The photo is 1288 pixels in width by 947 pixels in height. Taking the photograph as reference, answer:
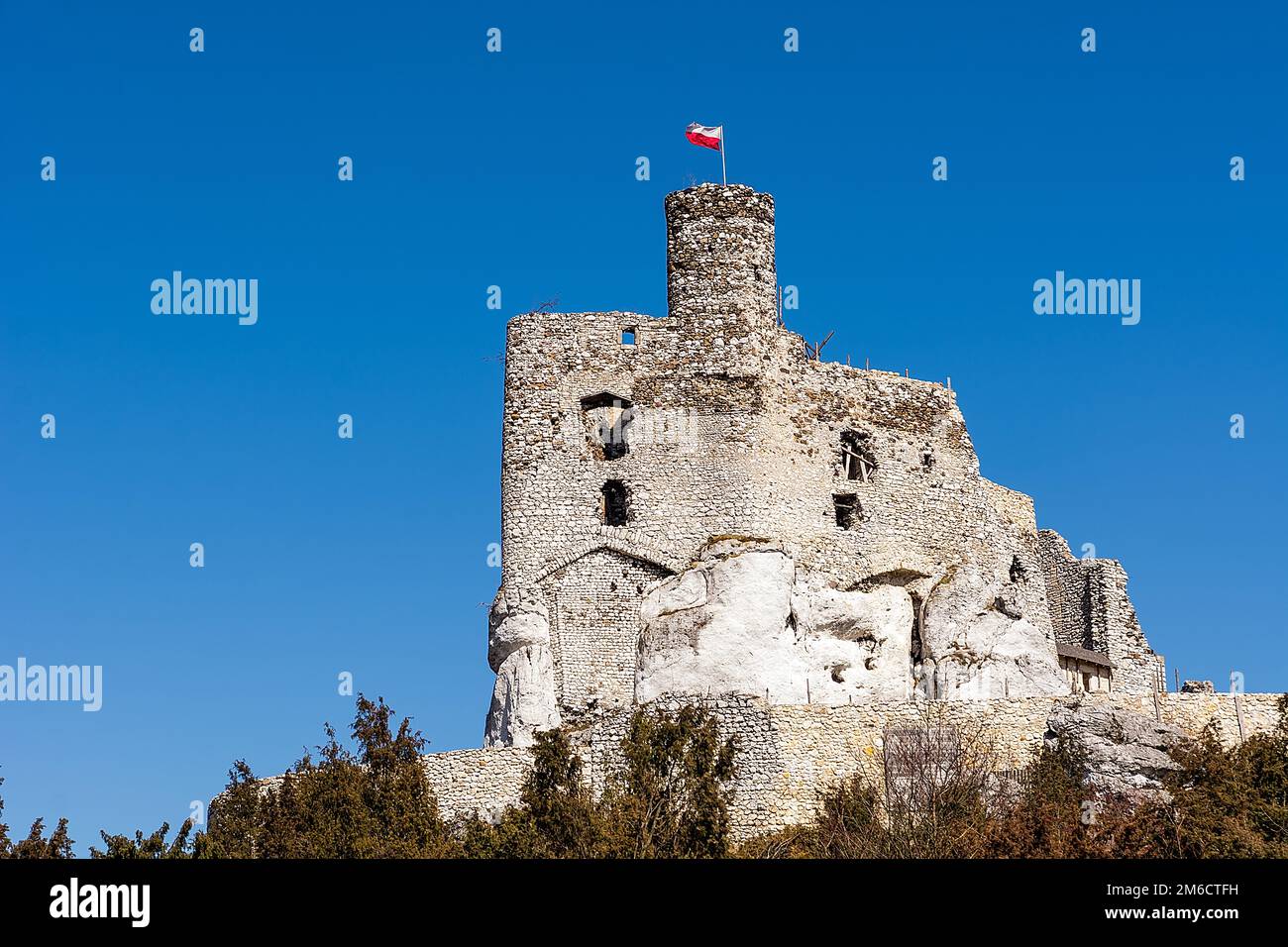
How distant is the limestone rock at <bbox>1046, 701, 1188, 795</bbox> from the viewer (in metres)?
50.0

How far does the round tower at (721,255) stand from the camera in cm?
6134

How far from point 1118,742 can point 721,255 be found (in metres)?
18.7

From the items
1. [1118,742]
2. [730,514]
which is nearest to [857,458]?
[730,514]

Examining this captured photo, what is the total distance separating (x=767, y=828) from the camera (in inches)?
1941

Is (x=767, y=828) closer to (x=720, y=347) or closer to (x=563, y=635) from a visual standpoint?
(x=563, y=635)

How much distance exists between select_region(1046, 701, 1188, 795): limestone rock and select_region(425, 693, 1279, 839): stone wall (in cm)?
39

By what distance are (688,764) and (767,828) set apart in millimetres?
2282

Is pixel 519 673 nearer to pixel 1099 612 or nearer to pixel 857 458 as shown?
pixel 857 458

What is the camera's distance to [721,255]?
203 feet

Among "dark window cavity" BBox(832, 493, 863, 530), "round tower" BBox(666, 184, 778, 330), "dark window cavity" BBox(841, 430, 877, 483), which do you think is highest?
"round tower" BBox(666, 184, 778, 330)

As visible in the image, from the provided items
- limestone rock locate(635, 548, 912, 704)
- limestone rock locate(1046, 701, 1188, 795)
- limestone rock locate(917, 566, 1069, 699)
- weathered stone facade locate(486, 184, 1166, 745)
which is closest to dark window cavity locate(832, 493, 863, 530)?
weathered stone facade locate(486, 184, 1166, 745)

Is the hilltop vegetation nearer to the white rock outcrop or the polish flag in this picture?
the white rock outcrop

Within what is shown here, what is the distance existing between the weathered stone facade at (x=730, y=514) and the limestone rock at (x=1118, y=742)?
19.0 feet
